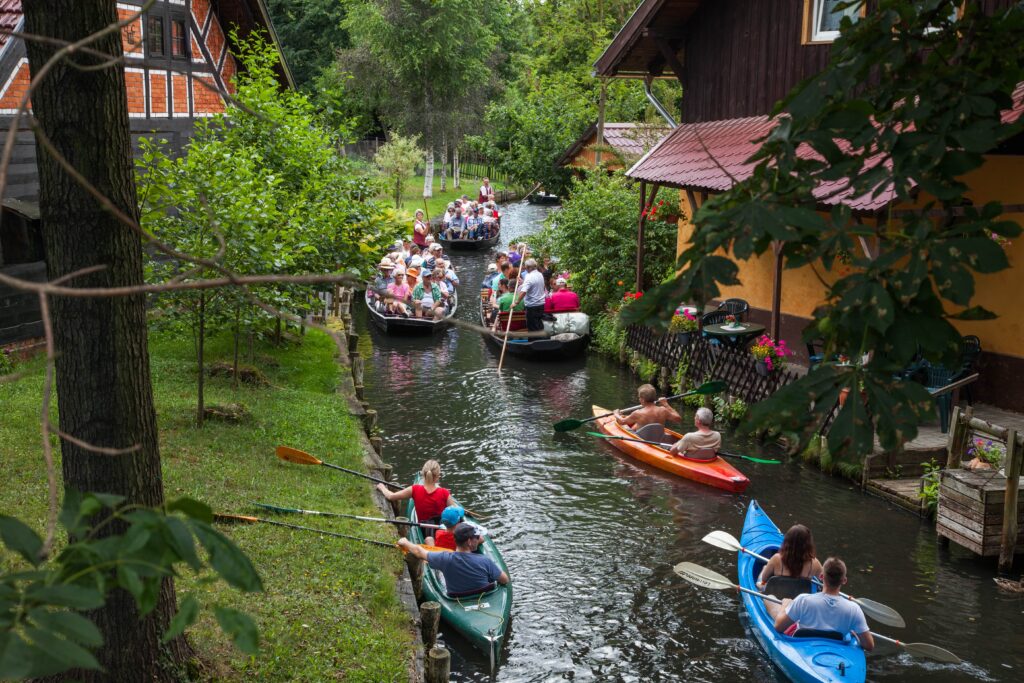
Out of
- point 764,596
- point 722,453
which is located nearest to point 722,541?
point 764,596

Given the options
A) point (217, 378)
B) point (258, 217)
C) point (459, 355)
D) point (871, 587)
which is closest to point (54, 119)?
point (258, 217)

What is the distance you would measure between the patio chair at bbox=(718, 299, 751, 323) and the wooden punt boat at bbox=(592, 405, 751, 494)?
13.6 feet

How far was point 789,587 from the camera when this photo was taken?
9.17 m

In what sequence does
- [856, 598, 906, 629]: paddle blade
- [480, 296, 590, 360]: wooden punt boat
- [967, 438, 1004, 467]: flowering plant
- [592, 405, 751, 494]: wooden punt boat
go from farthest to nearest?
[480, 296, 590, 360]: wooden punt boat < [592, 405, 751, 494]: wooden punt boat < [967, 438, 1004, 467]: flowering plant < [856, 598, 906, 629]: paddle blade

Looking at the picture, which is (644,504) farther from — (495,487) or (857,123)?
(857,123)

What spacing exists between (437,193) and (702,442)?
39.8 m

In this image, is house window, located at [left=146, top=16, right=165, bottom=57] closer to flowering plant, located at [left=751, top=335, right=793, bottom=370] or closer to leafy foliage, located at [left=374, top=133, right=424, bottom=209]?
flowering plant, located at [left=751, top=335, right=793, bottom=370]

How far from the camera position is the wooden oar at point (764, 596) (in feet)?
A: 27.9

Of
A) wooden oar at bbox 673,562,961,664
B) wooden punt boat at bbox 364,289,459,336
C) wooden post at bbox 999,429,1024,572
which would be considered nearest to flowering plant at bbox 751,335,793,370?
wooden post at bbox 999,429,1024,572

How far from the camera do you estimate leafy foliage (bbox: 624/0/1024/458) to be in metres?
3.89

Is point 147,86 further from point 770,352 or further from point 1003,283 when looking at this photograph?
point 1003,283

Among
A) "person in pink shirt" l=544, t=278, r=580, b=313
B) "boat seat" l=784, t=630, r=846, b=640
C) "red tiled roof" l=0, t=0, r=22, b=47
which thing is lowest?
"boat seat" l=784, t=630, r=846, b=640

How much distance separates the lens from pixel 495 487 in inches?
529

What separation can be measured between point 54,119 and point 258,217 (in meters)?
7.11
